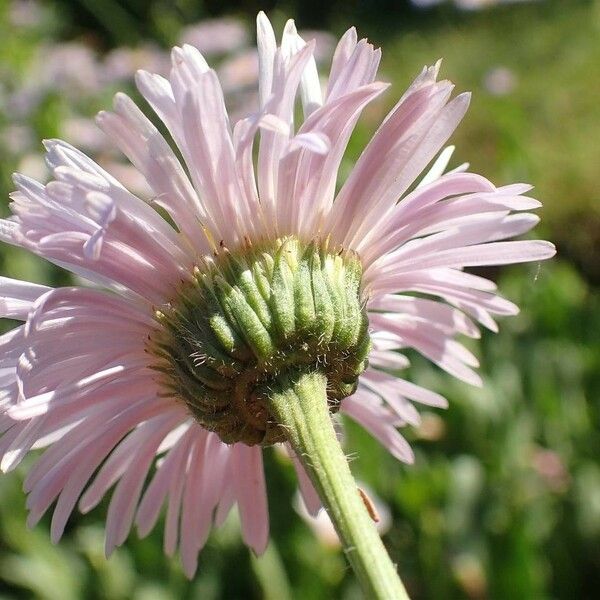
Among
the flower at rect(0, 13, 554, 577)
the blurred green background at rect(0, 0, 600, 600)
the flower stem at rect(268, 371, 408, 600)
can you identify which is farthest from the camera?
the blurred green background at rect(0, 0, 600, 600)

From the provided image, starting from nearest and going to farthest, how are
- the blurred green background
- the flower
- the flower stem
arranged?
the flower stem → the flower → the blurred green background

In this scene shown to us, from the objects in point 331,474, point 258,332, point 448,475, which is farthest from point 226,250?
point 448,475

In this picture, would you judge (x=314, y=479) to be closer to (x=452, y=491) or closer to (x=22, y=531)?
(x=452, y=491)

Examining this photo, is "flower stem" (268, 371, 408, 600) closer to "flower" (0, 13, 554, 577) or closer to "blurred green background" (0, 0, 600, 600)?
"flower" (0, 13, 554, 577)

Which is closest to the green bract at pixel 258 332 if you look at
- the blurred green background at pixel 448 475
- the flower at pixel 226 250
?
the flower at pixel 226 250

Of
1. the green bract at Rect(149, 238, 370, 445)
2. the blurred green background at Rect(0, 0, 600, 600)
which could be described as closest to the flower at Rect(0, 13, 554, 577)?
the green bract at Rect(149, 238, 370, 445)

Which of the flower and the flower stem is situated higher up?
the flower

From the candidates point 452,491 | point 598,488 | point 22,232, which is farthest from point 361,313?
point 598,488
